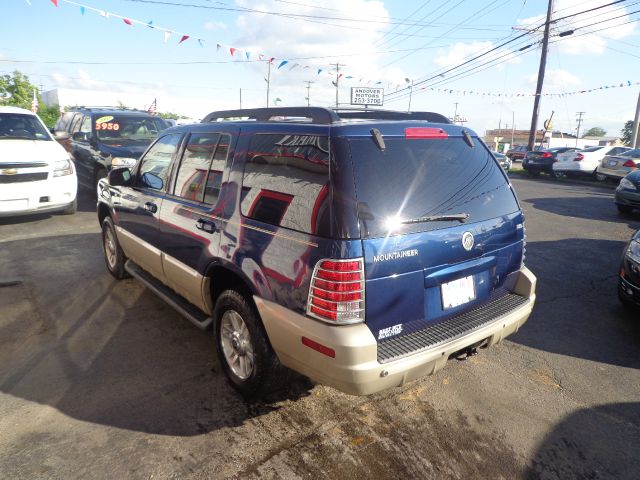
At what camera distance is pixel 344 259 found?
7.38 feet

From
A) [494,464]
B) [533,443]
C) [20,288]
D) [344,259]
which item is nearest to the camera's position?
[344,259]

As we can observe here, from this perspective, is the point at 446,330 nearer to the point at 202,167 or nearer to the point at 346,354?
the point at 346,354

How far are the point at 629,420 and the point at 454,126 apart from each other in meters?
2.25

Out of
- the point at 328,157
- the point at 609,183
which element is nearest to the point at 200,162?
the point at 328,157

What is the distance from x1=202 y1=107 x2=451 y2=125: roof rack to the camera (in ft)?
8.94

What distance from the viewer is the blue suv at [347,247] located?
2320 mm

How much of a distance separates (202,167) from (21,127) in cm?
677

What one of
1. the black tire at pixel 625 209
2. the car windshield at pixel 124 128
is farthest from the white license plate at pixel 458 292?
the car windshield at pixel 124 128

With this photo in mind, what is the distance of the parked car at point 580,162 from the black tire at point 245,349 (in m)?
18.6

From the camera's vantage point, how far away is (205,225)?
316 cm

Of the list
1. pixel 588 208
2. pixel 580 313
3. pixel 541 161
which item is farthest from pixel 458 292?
pixel 541 161

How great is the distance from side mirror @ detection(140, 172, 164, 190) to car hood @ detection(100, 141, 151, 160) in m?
5.21

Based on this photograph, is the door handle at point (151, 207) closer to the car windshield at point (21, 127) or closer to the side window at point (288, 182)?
the side window at point (288, 182)

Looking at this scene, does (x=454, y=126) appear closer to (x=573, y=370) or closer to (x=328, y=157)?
(x=328, y=157)
